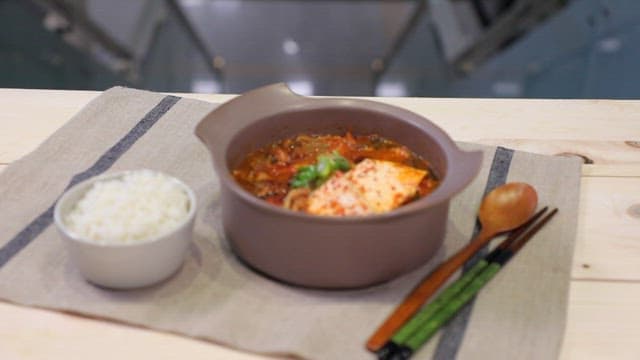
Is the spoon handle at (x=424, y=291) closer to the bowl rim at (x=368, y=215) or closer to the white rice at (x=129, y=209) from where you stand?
the bowl rim at (x=368, y=215)

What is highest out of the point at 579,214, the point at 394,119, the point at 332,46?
the point at 394,119

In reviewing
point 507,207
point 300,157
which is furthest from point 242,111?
point 507,207

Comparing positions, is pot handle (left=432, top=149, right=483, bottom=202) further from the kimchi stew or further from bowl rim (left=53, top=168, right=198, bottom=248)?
bowl rim (left=53, top=168, right=198, bottom=248)

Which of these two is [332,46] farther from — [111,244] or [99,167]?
[111,244]

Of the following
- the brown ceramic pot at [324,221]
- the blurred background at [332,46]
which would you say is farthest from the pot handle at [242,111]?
the blurred background at [332,46]

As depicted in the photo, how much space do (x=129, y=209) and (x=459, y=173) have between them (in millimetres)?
322

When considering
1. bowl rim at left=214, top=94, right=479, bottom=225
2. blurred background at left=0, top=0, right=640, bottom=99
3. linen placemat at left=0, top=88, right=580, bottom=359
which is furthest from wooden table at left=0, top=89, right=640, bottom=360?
blurred background at left=0, top=0, right=640, bottom=99

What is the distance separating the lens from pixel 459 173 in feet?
2.79

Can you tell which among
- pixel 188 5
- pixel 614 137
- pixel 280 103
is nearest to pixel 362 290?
pixel 280 103

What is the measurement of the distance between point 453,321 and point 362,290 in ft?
0.30

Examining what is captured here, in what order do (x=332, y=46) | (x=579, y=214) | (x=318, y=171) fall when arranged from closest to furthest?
(x=318, y=171) < (x=579, y=214) < (x=332, y=46)

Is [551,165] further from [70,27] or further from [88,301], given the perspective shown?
[70,27]

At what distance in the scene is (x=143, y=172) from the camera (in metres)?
0.89

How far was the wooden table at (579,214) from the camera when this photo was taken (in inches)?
30.5
